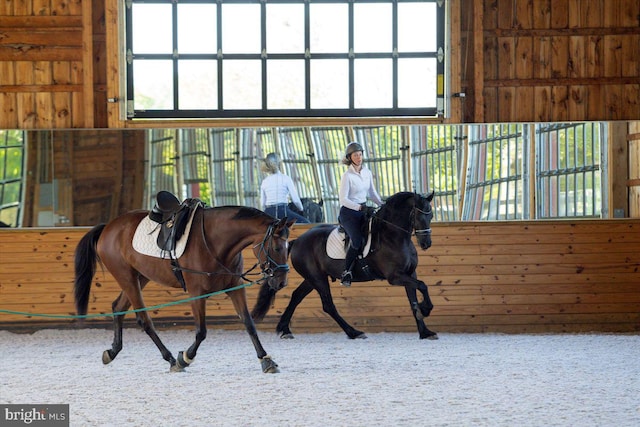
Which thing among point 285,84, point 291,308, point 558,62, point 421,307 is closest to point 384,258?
point 421,307

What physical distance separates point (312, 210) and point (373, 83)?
1.44m

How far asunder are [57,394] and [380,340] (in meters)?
3.78

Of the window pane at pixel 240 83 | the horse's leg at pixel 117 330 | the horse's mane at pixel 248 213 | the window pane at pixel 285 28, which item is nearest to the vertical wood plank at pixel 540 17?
the window pane at pixel 285 28

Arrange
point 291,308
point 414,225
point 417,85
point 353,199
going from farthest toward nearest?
point 417,85 → point 291,308 → point 353,199 → point 414,225

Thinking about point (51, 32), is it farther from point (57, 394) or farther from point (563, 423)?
point (563, 423)

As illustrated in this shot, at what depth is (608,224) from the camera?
416 inches

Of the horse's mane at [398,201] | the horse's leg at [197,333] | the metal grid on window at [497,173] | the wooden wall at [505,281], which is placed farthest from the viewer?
the metal grid on window at [497,173]

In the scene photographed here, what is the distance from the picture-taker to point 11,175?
10594mm

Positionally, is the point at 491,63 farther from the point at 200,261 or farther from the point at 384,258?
the point at 200,261

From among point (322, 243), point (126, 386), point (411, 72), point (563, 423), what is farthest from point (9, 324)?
point (563, 423)

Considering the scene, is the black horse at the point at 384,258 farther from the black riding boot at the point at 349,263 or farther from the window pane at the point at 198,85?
the window pane at the point at 198,85

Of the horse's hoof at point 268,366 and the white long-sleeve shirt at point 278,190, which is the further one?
the white long-sleeve shirt at point 278,190

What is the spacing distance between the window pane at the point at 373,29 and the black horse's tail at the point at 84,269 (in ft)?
12.5

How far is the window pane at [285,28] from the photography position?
1081 centimetres
